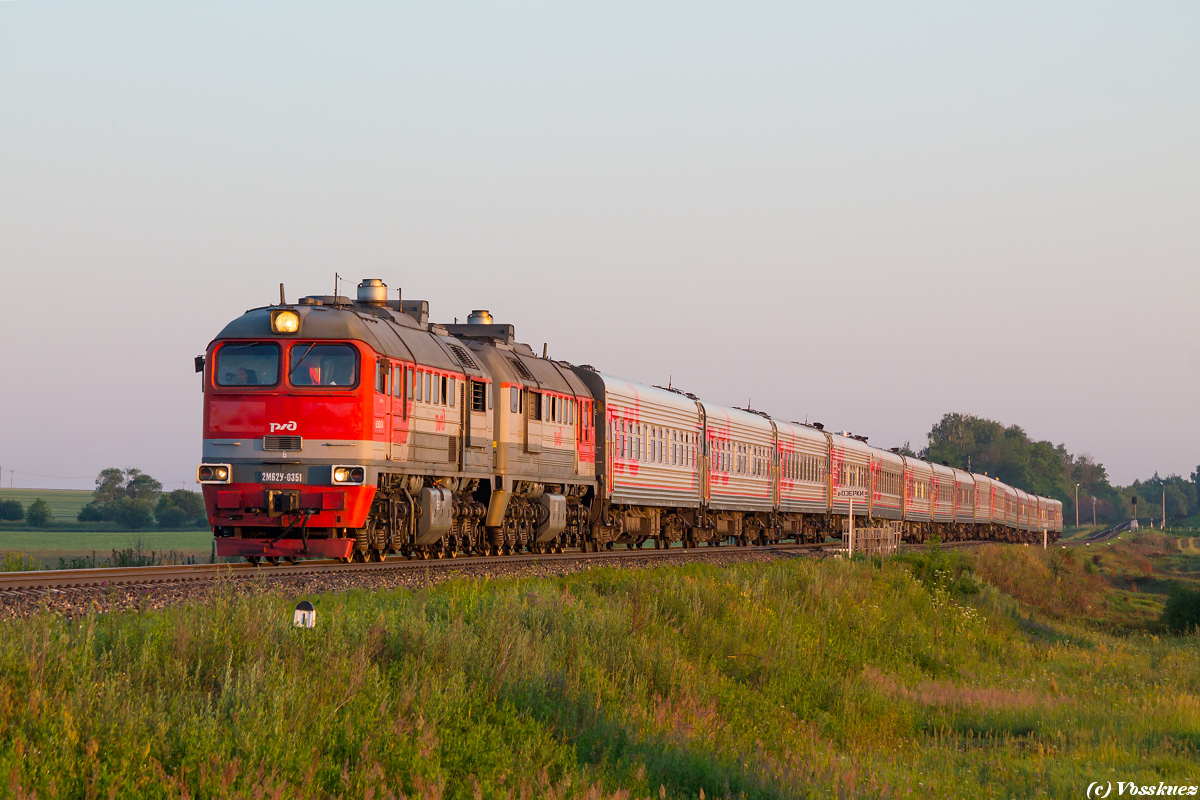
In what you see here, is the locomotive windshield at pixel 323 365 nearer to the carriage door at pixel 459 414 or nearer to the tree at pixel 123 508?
the carriage door at pixel 459 414

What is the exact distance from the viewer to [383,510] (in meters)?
20.8

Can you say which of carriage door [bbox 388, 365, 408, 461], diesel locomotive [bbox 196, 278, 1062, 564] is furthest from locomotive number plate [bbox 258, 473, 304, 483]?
carriage door [bbox 388, 365, 408, 461]

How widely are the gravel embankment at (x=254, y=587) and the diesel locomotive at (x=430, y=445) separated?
146 cm

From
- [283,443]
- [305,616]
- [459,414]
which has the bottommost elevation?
[305,616]

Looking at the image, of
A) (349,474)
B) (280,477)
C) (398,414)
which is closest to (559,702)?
(349,474)

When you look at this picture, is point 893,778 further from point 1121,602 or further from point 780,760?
point 1121,602

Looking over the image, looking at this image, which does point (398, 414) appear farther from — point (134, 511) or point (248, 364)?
point (134, 511)

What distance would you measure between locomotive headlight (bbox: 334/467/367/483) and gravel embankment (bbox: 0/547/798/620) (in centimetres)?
161

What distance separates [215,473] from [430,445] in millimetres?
4093

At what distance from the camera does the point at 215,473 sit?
19.4 meters

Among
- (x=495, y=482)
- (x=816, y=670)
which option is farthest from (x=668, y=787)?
(x=495, y=482)

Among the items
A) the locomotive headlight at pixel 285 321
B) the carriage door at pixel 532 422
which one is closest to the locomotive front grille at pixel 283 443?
the locomotive headlight at pixel 285 321

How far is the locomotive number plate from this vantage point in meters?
19.2

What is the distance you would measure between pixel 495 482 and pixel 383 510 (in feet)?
14.3
